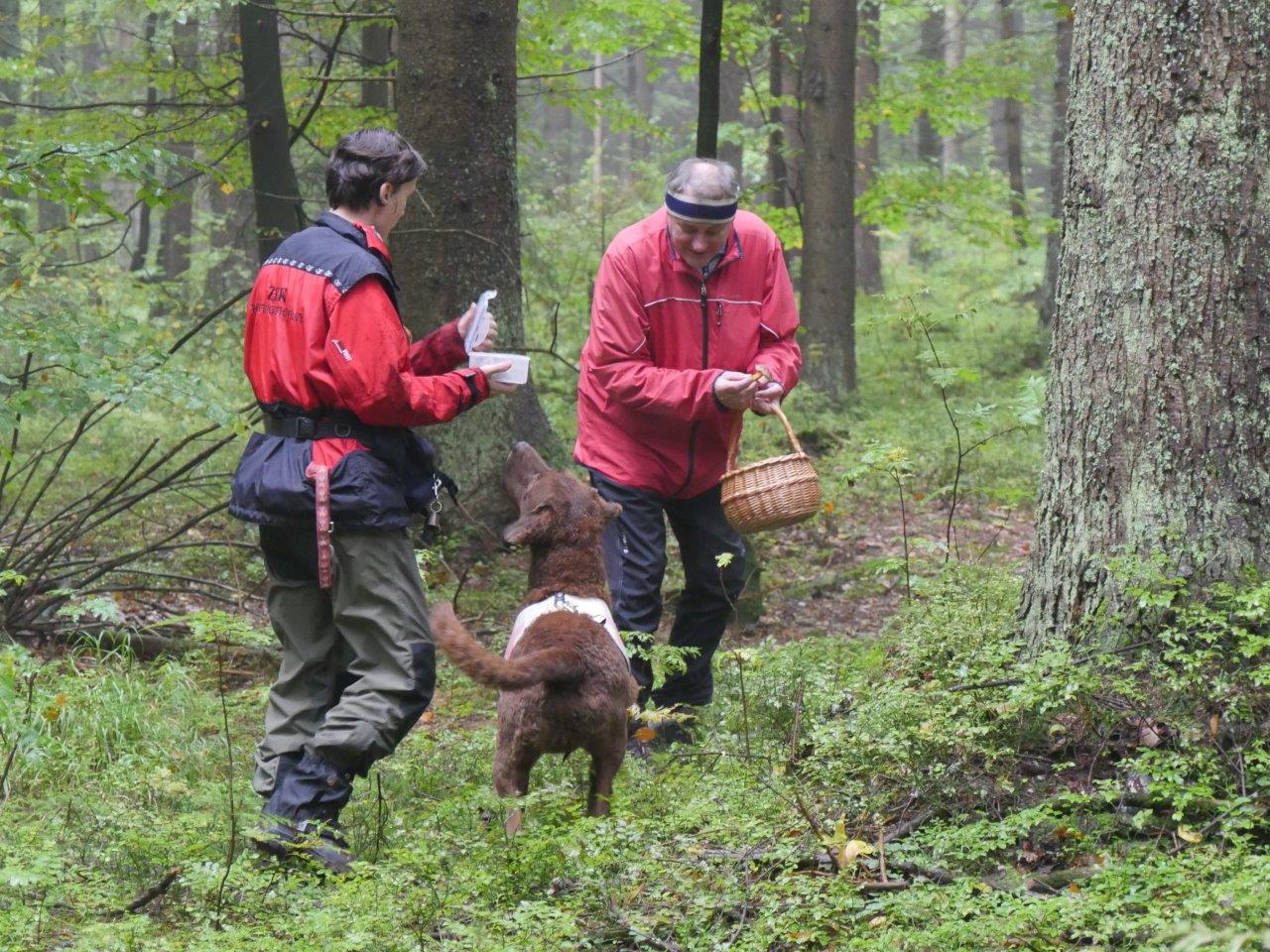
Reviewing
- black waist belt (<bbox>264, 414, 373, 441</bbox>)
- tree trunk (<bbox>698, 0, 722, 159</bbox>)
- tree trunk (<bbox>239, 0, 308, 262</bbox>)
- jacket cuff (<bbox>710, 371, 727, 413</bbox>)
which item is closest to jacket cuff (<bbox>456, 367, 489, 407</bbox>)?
black waist belt (<bbox>264, 414, 373, 441</bbox>)

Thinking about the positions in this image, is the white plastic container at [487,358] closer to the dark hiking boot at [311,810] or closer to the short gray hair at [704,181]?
the short gray hair at [704,181]

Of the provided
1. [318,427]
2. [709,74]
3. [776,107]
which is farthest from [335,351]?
[776,107]

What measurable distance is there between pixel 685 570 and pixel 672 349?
1.05 meters

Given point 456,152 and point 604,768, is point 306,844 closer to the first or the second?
point 604,768

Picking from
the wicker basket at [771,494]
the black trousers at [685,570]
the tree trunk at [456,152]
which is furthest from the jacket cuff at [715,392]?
the tree trunk at [456,152]

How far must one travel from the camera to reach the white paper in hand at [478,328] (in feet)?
15.8

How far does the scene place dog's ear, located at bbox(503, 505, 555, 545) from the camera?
4.96 meters

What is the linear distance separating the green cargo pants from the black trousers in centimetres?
116

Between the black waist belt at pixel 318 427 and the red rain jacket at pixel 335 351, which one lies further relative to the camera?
the black waist belt at pixel 318 427

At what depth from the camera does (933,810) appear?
405 cm

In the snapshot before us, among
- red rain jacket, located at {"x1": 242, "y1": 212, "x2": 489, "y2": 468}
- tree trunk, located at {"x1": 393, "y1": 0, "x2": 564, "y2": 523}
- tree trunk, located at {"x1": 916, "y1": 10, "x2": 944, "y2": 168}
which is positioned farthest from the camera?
tree trunk, located at {"x1": 916, "y1": 10, "x2": 944, "y2": 168}

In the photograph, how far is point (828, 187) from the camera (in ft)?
48.0

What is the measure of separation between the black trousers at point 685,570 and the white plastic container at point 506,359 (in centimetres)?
101

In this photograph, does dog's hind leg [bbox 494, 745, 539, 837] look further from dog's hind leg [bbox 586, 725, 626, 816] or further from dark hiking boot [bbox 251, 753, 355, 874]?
dark hiking boot [bbox 251, 753, 355, 874]
